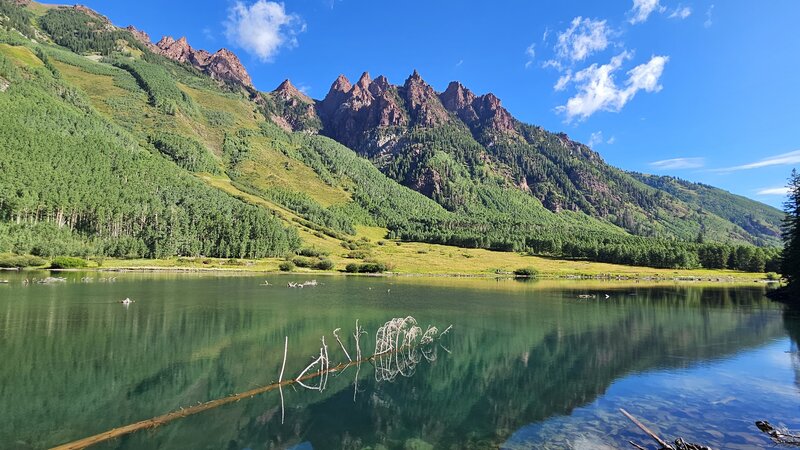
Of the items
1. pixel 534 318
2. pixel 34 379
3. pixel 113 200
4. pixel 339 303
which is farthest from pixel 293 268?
pixel 34 379

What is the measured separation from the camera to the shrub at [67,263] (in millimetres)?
125250

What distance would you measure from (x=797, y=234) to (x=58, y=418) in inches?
4834

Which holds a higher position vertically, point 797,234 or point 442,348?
point 797,234


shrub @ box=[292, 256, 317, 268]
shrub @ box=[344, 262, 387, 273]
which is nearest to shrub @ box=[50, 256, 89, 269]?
shrub @ box=[292, 256, 317, 268]

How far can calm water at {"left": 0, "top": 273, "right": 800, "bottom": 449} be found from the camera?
2516 cm

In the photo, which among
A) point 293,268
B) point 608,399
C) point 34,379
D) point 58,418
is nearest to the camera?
point 58,418

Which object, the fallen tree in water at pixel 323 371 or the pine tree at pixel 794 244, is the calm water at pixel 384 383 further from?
the pine tree at pixel 794 244

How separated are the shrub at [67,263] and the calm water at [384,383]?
2439 inches

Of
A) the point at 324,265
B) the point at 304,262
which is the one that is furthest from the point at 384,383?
the point at 304,262

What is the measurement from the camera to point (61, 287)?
82.7 meters

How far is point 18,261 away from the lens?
4759 inches

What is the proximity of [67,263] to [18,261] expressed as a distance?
35.5 feet

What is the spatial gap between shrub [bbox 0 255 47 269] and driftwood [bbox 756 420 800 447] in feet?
515

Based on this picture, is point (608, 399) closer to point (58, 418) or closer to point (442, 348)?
point (442, 348)
